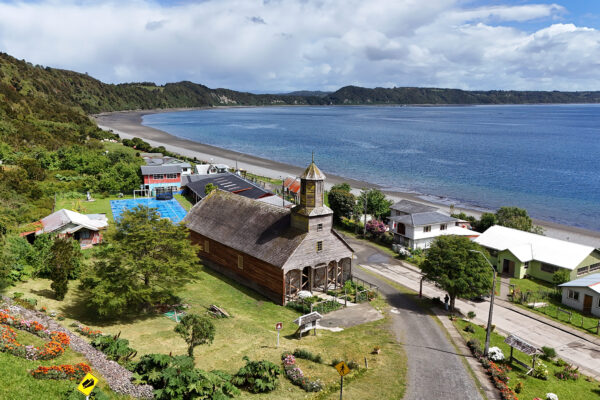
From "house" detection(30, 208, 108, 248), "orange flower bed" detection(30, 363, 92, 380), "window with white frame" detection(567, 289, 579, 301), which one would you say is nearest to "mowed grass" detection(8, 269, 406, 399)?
"orange flower bed" detection(30, 363, 92, 380)

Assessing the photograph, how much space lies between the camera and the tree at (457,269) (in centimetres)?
3503

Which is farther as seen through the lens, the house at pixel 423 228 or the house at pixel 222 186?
the house at pixel 222 186

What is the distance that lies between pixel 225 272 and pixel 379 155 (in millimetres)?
108676

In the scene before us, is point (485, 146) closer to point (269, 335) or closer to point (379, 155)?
point (379, 155)

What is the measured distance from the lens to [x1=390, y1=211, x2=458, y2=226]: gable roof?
56062mm

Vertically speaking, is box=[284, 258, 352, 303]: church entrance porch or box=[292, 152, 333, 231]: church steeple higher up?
box=[292, 152, 333, 231]: church steeple

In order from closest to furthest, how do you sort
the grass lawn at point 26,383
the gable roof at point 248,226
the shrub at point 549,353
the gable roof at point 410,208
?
1. the grass lawn at point 26,383
2. the shrub at point 549,353
3. the gable roof at point 248,226
4. the gable roof at point 410,208

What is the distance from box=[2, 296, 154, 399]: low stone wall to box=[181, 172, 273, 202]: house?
145 ft

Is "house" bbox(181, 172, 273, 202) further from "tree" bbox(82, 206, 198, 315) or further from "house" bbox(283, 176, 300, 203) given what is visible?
"tree" bbox(82, 206, 198, 315)

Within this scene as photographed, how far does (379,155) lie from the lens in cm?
14212

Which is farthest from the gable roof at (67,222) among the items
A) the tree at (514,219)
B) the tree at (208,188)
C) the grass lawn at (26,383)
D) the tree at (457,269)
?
the tree at (514,219)

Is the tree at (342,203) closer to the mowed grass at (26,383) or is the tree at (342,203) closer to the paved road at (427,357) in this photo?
the paved road at (427,357)

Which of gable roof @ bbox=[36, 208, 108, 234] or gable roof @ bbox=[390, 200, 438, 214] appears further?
gable roof @ bbox=[390, 200, 438, 214]

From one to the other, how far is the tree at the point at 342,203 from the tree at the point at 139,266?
35.4m
